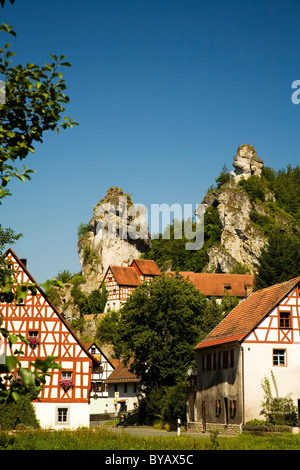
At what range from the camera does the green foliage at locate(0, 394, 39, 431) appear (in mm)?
35500

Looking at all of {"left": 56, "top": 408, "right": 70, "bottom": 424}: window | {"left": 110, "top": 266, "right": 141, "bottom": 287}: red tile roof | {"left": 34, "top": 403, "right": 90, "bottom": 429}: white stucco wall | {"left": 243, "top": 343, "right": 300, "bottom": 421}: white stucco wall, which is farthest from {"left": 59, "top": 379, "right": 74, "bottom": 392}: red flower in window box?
{"left": 110, "top": 266, "right": 141, "bottom": 287}: red tile roof

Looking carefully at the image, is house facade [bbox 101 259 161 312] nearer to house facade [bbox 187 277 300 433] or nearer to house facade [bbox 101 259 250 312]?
house facade [bbox 101 259 250 312]

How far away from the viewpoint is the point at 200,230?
13225cm

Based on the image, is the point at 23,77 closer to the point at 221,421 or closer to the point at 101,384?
the point at 221,421

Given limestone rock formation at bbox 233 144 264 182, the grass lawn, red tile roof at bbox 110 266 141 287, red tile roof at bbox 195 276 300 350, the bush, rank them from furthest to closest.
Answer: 1. limestone rock formation at bbox 233 144 264 182
2. red tile roof at bbox 110 266 141 287
3. the bush
4. red tile roof at bbox 195 276 300 350
5. the grass lawn

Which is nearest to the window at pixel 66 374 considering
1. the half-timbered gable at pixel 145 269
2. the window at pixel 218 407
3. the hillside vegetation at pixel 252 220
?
the window at pixel 218 407

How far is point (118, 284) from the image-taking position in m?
97.5

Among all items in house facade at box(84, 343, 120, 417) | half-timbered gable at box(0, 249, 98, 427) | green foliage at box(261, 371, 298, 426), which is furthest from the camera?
house facade at box(84, 343, 120, 417)

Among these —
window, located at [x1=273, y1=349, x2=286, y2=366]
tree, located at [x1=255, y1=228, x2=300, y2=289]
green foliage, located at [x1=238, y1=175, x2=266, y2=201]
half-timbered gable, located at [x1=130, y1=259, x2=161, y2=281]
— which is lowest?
window, located at [x1=273, y1=349, x2=286, y2=366]

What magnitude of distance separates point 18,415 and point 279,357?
15.0 m

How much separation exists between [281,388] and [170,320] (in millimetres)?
16703

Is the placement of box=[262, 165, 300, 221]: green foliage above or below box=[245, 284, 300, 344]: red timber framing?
above

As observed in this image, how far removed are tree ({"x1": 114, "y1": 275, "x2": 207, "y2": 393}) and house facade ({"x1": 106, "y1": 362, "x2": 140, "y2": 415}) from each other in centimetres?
1237
